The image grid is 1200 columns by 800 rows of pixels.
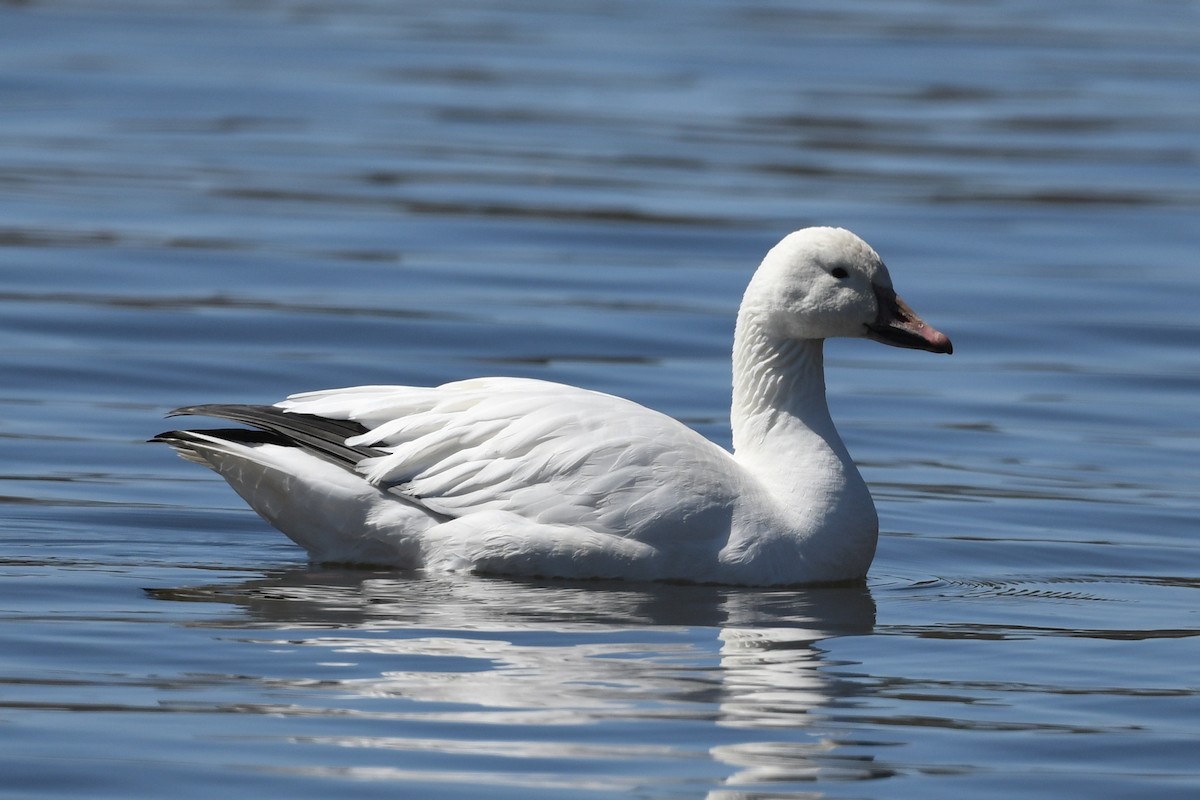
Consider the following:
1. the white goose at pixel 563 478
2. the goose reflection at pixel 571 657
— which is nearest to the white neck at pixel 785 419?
the white goose at pixel 563 478

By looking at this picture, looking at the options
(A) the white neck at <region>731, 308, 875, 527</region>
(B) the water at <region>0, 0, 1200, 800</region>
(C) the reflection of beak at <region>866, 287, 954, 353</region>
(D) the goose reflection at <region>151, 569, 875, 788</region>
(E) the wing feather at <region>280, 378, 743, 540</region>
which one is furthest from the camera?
(C) the reflection of beak at <region>866, 287, 954, 353</region>

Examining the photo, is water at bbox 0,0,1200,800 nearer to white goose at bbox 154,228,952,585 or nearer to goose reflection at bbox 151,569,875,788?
goose reflection at bbox 151,569,875,788

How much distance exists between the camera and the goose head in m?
8.44

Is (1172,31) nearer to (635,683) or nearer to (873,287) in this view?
(873,287)

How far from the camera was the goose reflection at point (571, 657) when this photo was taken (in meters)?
6.09

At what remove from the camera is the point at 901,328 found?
859 centimetres

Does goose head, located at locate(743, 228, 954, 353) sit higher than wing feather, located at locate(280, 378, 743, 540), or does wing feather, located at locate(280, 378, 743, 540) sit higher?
goose head, located at locate(743, 228, 954, 353)

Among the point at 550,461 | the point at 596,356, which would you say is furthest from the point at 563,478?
the point at 596,356

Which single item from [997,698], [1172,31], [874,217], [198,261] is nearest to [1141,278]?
[874,217]

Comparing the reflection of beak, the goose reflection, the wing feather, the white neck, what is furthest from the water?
the reflection of beak

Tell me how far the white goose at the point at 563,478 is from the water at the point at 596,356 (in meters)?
0.14

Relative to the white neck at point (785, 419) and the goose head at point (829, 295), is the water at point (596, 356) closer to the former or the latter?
the white neck at point (785, 419)

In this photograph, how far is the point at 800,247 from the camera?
27.7 ft

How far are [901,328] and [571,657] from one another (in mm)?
2353
